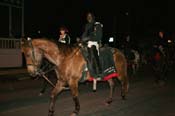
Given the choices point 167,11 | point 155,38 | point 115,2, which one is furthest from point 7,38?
point 167,11

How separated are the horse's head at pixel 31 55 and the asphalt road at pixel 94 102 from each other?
1.28m

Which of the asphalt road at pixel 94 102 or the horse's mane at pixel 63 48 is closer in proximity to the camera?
the horse's mane at pixel 63 48

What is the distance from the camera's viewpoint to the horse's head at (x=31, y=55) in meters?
8.16

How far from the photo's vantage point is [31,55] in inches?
323

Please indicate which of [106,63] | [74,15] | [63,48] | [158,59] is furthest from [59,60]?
[74,15]

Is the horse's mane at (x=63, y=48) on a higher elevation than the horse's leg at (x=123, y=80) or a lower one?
higher

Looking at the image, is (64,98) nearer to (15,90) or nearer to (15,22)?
(15,90)

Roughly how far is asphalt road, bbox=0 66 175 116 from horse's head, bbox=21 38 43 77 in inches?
50.5

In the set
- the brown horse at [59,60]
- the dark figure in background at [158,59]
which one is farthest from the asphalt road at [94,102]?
the dark figure in background at [158,59]

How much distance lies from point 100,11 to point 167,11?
22.0m

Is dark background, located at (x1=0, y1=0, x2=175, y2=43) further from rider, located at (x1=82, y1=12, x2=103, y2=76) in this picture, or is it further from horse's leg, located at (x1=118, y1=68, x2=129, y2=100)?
rider, located at (x1=82, y1=12, x2=103, y2=76)

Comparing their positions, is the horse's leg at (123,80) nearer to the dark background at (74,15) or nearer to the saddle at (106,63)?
the saddle at (106,63)

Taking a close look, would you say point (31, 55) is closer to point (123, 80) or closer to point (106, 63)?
point (106, 63)

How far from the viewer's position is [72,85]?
8.65 m
